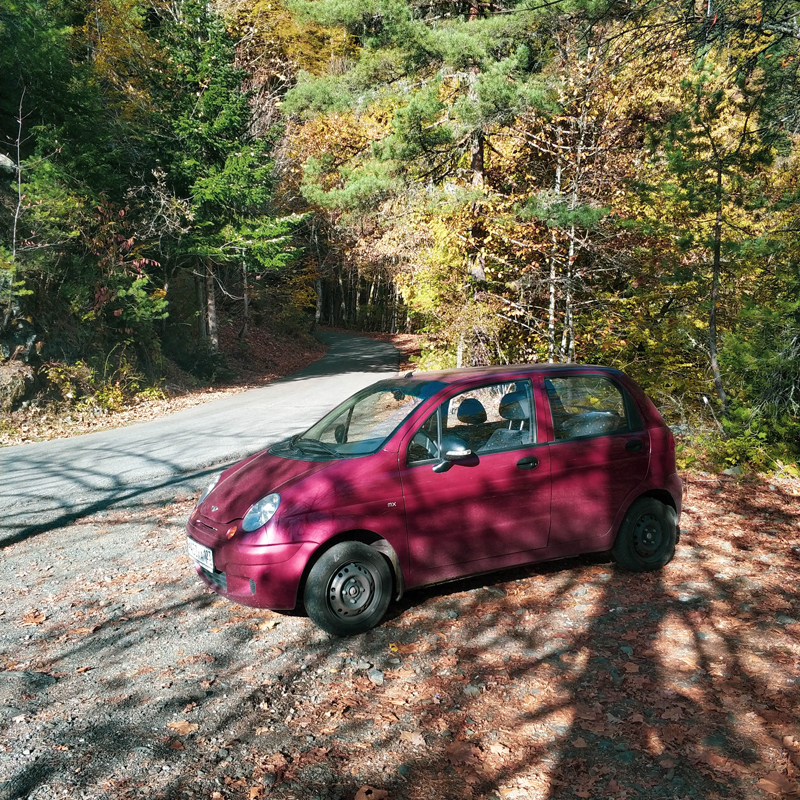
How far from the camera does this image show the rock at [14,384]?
1441 cm

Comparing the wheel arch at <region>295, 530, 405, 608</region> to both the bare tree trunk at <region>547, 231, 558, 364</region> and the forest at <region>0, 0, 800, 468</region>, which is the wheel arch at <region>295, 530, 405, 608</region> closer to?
the forest at <region>0, 0, 800, 468</region>

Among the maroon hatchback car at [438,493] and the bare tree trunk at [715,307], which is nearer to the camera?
the maroon hatchback car at [438,493]

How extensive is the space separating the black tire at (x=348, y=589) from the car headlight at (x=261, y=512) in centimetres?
45

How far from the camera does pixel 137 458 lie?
10.7 metres

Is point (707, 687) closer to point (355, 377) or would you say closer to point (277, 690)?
point (277, 690)

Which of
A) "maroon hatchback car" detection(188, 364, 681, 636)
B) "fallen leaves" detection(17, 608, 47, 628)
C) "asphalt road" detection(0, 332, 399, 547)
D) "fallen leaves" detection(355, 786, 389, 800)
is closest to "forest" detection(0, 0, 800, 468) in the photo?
"asphalt road" detection(0, 332, 399, 547)

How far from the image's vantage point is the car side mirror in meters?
4.73

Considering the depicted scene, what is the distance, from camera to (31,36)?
1694 cm

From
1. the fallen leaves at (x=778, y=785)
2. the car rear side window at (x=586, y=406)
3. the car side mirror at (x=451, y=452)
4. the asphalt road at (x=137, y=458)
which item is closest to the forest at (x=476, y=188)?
the asphalt road at (x=137, y=458)

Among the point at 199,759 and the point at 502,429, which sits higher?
the point at 502,429

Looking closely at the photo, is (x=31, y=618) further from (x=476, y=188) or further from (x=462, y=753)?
(x=476, y=188)

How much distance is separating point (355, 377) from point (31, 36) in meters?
13.9

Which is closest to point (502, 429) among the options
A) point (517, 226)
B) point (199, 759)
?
point (199, 759)

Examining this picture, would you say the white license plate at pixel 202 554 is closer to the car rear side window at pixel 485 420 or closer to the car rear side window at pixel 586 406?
the car rear side window at pixel 485 420
